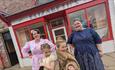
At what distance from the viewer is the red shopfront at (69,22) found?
10.7 m

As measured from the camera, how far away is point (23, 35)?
13.2 meters

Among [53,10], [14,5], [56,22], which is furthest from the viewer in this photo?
[14,5]

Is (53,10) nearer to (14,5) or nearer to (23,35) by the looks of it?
(23,35)

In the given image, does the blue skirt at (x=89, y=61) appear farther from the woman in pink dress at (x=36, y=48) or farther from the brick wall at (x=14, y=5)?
the brick wall at (x=14, y=5)

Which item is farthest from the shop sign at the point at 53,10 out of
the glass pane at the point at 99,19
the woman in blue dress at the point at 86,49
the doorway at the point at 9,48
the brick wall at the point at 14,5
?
the woman in blue dress at the point at 86,49

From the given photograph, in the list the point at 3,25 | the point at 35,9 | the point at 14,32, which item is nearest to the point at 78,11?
the point at 35,9

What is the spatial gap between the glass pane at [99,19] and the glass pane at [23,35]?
4.15m

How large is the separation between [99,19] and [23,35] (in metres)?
4.94

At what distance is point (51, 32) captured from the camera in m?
12.8

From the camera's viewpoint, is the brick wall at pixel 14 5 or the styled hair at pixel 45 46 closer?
the styled hair at pixel 45 46

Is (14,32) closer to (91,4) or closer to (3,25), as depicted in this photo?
(3,25)

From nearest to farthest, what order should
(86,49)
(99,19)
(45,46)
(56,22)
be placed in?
(45,46)
(86,49)
(99,19)
(56,22)

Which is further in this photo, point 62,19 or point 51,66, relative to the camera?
point 62,19

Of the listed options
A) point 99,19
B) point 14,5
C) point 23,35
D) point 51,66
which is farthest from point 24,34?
point 51,66
